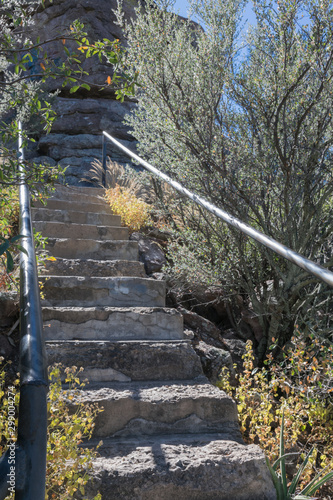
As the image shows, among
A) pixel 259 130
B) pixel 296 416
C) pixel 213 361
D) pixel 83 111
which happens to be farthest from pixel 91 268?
pixel 83 111

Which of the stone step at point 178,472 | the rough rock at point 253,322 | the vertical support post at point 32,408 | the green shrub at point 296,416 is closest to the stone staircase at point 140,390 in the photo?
the stone step at point 178,472

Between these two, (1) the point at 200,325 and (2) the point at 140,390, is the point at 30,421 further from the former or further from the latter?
(1) the point at 200,325

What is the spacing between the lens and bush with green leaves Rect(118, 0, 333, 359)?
319cm

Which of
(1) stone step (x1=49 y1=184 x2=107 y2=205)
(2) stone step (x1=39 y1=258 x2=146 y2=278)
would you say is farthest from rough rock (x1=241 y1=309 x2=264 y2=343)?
(1) stone step (x1=49 y1=184 x2=107 y2=205)

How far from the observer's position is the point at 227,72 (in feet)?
11.5

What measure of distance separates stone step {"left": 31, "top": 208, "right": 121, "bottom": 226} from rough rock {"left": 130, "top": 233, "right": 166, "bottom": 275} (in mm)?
312

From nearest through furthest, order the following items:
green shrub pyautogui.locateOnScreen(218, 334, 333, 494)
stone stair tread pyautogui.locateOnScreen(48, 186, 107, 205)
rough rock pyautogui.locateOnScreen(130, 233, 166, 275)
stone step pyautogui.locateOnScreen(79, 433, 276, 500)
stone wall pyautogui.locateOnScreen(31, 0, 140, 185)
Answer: stone step pyautogui.locateOnScreen(79, 433, 276, 500)
green shrub pyautogui.locateOnScreen(218, 334, 333, 494)
rough rock pyautogui.locateOnScreen(130, 233, 166, 275)
stone stair tread pyautogui.locateOnScreen(48, 186, 107, 205)
stone wall pyautogui.locateOnScreen(31, 0, 140, 185)

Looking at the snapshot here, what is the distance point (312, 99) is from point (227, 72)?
75cm

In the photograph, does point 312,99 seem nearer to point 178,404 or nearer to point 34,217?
point 178,404

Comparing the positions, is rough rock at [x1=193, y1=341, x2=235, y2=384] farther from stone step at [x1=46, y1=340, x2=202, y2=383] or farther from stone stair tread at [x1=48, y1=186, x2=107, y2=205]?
stone stair tread at [x1=48, y1=186, x2=107, y2=205]

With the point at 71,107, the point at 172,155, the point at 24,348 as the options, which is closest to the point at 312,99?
the point at 172,155

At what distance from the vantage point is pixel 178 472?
1852 millimetres

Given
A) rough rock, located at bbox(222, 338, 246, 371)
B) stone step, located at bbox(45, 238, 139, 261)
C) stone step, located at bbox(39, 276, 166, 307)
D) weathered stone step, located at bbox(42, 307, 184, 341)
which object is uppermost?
stone step, located at bbox(45, 238, 139, 261)

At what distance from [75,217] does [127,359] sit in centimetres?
240
